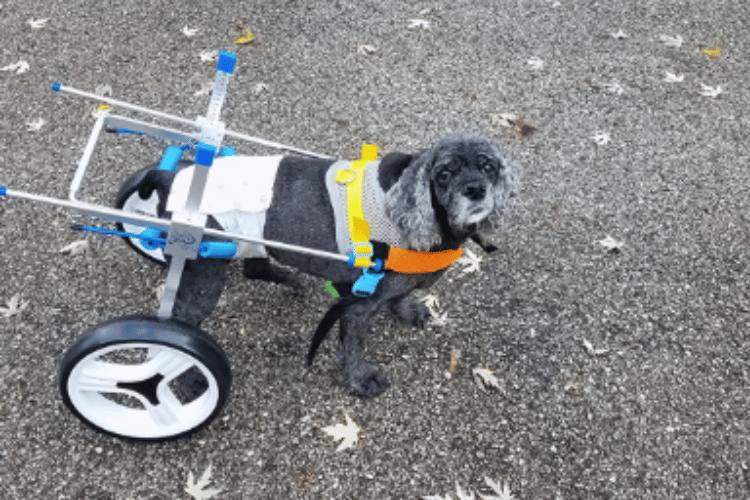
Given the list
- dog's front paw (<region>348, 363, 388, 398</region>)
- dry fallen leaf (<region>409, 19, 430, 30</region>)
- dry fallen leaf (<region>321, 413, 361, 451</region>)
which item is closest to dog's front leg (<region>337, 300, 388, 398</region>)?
dog's front paw (<region>348, 363, 388, 398</region>)

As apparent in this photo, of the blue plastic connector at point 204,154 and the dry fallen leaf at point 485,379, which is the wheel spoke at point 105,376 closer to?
the blue plastic connector at point 204,154

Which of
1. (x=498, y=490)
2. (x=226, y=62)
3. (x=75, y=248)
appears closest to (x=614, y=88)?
(x=498, y=490)

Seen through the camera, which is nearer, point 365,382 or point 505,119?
point 365,382

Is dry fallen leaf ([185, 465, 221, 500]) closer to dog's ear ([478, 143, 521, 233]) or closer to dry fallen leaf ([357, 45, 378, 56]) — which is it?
dog's ear ([478, 143, 521, 233])

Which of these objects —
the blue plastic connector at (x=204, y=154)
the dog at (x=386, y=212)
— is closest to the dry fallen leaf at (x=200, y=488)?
the dog at (x=386, y=212)

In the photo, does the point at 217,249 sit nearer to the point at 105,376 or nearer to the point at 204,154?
the point at 204,154

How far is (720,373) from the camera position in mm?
A: 3709

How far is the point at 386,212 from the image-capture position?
2.65m

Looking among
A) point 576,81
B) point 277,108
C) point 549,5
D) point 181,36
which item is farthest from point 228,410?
point 549,5

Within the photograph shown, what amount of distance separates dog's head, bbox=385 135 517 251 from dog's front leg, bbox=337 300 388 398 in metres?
0.82

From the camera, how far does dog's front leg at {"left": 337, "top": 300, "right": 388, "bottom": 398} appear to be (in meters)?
3.23

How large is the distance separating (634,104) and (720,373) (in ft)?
9.93

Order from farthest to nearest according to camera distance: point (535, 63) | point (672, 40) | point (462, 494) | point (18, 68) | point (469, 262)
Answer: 1. point (672, 40)
2. point (535, 63)
3. point (18, 68)
4. point (469, 262)
5. point (462, 494)

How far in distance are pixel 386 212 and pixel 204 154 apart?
909 millimetres
